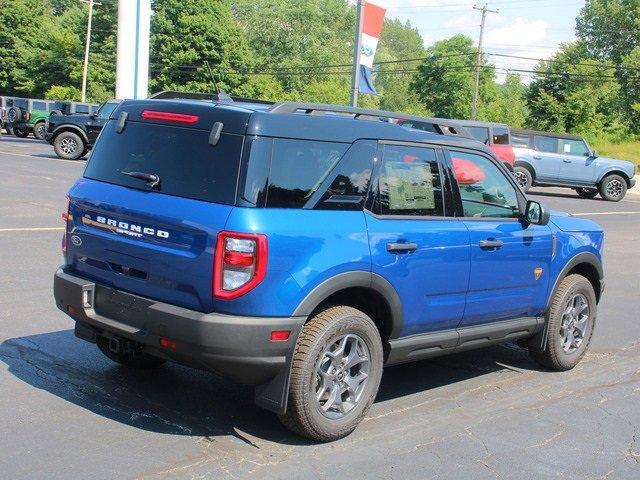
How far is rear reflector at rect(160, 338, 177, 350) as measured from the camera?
4.43 meters

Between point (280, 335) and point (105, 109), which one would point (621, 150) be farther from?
point (280, 335)

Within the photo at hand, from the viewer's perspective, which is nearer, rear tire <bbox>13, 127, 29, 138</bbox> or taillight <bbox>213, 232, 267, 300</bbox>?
taillight <bbox>213, 232, 267, 300</bbox>

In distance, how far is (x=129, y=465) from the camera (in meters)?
4.21

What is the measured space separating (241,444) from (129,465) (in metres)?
0.67

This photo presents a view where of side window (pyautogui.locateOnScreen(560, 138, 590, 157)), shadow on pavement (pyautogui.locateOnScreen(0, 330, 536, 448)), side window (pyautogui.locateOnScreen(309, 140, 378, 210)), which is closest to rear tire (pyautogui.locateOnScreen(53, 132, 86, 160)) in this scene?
side window (pyautogui.locateOnScreen(560, 138, 590, 157))

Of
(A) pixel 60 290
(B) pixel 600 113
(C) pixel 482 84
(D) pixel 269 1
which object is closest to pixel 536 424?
(A) pixel 60 290

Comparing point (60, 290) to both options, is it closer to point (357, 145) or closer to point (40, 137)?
point (357, 145)

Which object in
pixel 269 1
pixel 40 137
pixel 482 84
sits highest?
pixel 269 1

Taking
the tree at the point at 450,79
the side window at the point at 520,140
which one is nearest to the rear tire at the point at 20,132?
the side window at the point at 520,140

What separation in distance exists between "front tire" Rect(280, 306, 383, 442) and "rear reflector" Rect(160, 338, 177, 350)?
0.65 metres

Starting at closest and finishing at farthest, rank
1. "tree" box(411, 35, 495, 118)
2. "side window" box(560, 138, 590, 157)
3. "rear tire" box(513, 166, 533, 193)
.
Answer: "rear tire" box(513, 166, 533, 193) < "side window" box(560, 138, 590, 157) < "tree" box(411, 35, 495, 118)

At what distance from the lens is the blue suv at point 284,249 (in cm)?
435

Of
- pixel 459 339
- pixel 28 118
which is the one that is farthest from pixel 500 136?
pixel 28 118

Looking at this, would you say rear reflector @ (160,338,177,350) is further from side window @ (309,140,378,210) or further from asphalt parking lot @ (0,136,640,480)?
side window @ (309,140,378,210)
